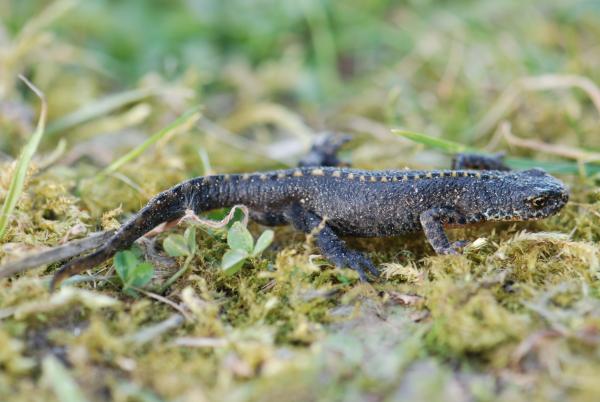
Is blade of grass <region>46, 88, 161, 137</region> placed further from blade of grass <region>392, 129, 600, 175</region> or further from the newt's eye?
the newt's eye

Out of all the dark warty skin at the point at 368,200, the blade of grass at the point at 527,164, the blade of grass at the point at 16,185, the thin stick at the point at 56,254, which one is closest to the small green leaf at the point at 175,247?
the dark warty skin at the point at 368,200

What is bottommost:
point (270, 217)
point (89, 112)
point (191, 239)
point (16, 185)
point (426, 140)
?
point (270, 217)

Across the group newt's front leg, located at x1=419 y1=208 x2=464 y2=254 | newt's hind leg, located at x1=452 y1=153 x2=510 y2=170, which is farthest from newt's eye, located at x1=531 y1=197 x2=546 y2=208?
newt's hind leg, located at x1=452 y1=153 x2=510 y2=170

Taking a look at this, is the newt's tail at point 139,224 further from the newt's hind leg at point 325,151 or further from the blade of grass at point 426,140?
the blade of grass at point 426,140

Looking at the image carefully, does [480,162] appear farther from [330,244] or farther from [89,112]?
[89,112]

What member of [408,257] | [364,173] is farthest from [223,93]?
[408,257]

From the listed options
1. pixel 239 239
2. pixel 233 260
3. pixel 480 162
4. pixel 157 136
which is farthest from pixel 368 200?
pixel 157 136
